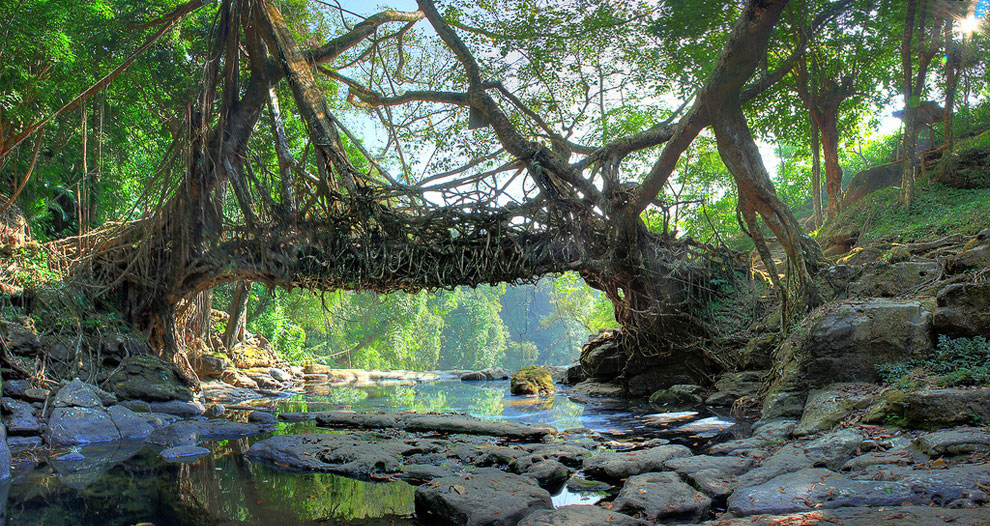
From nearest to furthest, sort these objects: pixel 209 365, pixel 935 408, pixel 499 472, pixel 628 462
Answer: pixel 935 408 < pixel 499 472 < pixel 628 462 < pixel 209 365

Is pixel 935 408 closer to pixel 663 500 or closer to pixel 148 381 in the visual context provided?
pixel 663 500

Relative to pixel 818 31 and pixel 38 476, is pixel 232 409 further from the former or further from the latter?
pixel 818 31

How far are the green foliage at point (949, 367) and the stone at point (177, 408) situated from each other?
26.1 feet

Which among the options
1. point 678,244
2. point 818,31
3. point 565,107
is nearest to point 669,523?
point 678,244

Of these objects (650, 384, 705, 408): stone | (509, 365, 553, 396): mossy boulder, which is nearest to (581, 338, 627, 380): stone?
(509, 365, 553, 396): mossy boulder

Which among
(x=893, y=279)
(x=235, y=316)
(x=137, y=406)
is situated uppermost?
(x=235, y=316)

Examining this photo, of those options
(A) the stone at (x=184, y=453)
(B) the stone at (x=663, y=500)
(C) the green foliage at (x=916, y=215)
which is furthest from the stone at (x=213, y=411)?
(C) the green foliage at (x=916, y=215)

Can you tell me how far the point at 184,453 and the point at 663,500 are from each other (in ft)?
14.0

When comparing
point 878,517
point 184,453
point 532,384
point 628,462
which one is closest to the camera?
point 878,517

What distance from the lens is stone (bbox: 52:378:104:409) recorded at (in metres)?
6.24

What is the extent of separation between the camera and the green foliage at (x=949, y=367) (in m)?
3.99

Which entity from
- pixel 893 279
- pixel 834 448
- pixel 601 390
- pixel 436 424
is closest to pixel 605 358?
pixel 601 390

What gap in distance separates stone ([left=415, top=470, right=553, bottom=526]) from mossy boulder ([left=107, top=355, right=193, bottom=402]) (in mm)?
5954

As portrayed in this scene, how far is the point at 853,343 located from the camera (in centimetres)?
521
